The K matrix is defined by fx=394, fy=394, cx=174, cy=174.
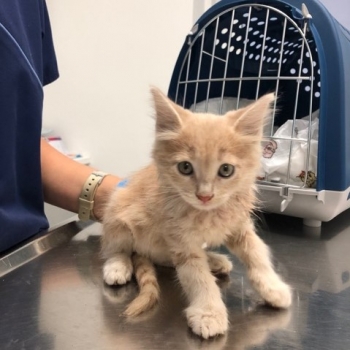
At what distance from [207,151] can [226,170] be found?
45mm

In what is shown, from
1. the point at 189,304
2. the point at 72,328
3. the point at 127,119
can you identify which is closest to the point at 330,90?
the point at 189,304

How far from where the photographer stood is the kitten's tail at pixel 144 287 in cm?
61

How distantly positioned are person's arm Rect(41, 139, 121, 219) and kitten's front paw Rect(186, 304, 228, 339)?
1.49ft

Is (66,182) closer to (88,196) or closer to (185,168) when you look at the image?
(88,196)

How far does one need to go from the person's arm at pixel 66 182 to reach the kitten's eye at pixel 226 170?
1.31 feet

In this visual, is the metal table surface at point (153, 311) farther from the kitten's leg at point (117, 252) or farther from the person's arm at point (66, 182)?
the person's arm at point (66, 182)

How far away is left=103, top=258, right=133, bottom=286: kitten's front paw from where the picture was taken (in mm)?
702

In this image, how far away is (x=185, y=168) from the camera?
0.64m

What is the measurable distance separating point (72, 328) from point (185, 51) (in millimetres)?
813

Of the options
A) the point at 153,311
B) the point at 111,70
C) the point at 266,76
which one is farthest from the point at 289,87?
the point at 111,70

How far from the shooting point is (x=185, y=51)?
112cm

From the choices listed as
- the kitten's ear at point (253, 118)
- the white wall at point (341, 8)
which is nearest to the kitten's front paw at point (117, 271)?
the kitten's ear at point (253, 118)

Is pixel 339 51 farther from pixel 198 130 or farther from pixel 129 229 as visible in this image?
pixel 129 229

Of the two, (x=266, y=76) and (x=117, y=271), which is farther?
(x=266, y=76)
